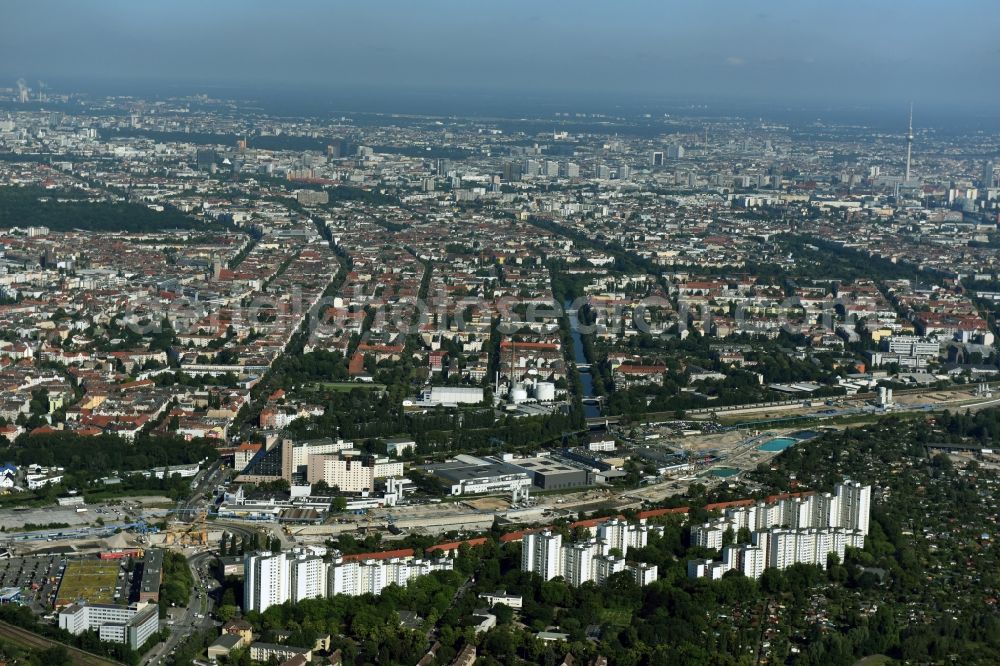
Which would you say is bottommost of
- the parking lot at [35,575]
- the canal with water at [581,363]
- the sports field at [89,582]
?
the canal with water at [581,363]

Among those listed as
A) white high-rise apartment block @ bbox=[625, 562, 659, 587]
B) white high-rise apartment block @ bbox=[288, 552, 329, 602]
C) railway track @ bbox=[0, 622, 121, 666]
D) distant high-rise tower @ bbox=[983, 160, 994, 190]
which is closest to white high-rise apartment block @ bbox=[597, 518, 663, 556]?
white high-rise apartment block @ bbox=[625, 562, 659, 587]

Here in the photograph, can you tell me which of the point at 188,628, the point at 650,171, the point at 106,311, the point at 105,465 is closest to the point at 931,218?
the point at 650,171

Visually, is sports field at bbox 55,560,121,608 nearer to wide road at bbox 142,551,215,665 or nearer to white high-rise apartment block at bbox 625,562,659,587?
wide road at bbox 142,551,215,665

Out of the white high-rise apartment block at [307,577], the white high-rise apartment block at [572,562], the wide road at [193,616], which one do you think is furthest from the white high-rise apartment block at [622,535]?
the wide road at [193,616]

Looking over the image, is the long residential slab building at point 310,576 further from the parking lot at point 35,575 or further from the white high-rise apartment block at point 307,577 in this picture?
the parking lot at point 35,575

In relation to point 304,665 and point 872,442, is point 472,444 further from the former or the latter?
point 304,665
